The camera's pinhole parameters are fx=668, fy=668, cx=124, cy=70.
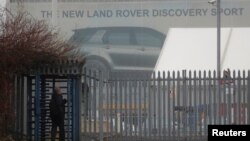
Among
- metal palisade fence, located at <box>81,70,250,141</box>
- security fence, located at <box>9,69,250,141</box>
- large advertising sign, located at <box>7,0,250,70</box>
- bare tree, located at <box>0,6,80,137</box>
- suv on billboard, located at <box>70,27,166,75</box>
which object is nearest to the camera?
bare tree, located at <box>0,6,80,137</box>

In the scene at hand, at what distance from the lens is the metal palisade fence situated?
1853cm

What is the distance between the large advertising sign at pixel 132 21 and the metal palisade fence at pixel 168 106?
92.6 ft

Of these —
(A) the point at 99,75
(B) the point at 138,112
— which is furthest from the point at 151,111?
(A) the point at 99,75

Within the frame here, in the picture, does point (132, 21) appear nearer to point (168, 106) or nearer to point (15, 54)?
point (168, 106)

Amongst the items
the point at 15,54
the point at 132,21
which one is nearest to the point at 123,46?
the point at 132,21

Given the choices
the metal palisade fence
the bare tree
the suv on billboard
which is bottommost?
the metal palisade fence

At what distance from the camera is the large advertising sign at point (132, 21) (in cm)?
4759

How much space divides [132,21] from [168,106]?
30447 millimetres

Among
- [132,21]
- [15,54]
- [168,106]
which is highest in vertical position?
[132,21]

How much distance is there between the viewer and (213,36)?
34.9 metres

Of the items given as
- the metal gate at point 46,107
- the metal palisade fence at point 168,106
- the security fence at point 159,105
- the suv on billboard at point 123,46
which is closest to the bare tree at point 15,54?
the metal gate at point 46,107

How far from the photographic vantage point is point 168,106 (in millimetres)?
18625

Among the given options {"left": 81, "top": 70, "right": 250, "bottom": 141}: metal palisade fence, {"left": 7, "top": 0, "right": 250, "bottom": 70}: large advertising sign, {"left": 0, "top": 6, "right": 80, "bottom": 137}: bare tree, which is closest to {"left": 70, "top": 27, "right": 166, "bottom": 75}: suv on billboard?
{"left": 7, "top": 0, "right": 250, "bottom": 70}: large advertising sign

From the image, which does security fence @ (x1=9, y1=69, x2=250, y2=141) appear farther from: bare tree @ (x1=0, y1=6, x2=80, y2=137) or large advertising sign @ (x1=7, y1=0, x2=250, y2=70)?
large advertising sign @ (x1=7, y1=0, x2=250, y2=70)
